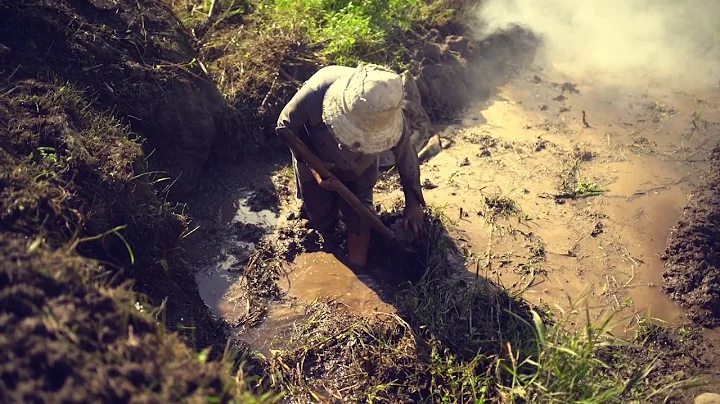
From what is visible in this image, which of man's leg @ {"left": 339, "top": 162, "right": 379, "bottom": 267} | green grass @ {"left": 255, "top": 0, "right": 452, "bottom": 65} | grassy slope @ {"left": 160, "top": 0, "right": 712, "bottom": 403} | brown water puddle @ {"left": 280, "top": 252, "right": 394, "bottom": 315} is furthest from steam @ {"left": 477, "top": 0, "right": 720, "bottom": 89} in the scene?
brown water puddle @ {"left": 280, "top": 252, "right": 394, "bottom": 315}

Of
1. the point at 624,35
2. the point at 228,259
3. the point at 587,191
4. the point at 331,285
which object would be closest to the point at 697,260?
the point at 587,191

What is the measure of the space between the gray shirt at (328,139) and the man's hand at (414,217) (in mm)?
50

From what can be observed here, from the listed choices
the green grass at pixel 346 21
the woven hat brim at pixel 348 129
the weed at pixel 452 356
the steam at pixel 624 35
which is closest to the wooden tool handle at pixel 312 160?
the woven hat brim at pixel 348 129

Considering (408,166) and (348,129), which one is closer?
(348,129)

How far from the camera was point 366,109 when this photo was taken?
320cm

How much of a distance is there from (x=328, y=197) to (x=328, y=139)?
557 millimetres

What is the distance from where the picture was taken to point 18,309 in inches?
84.0

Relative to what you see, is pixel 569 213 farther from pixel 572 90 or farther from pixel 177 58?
pixel 177 58

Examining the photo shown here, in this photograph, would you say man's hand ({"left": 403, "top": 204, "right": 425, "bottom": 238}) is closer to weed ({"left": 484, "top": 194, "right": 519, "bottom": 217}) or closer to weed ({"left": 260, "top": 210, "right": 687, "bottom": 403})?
weed ({"left": 260, "top": 210, "right": 687, "bottom": 403})

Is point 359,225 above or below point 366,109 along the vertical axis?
below

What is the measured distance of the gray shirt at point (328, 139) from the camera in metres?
3.54

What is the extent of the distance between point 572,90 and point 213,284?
14.4 ft

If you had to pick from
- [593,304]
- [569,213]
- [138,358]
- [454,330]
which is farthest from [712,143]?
[138,358]

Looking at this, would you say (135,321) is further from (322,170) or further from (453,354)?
(453,354)
